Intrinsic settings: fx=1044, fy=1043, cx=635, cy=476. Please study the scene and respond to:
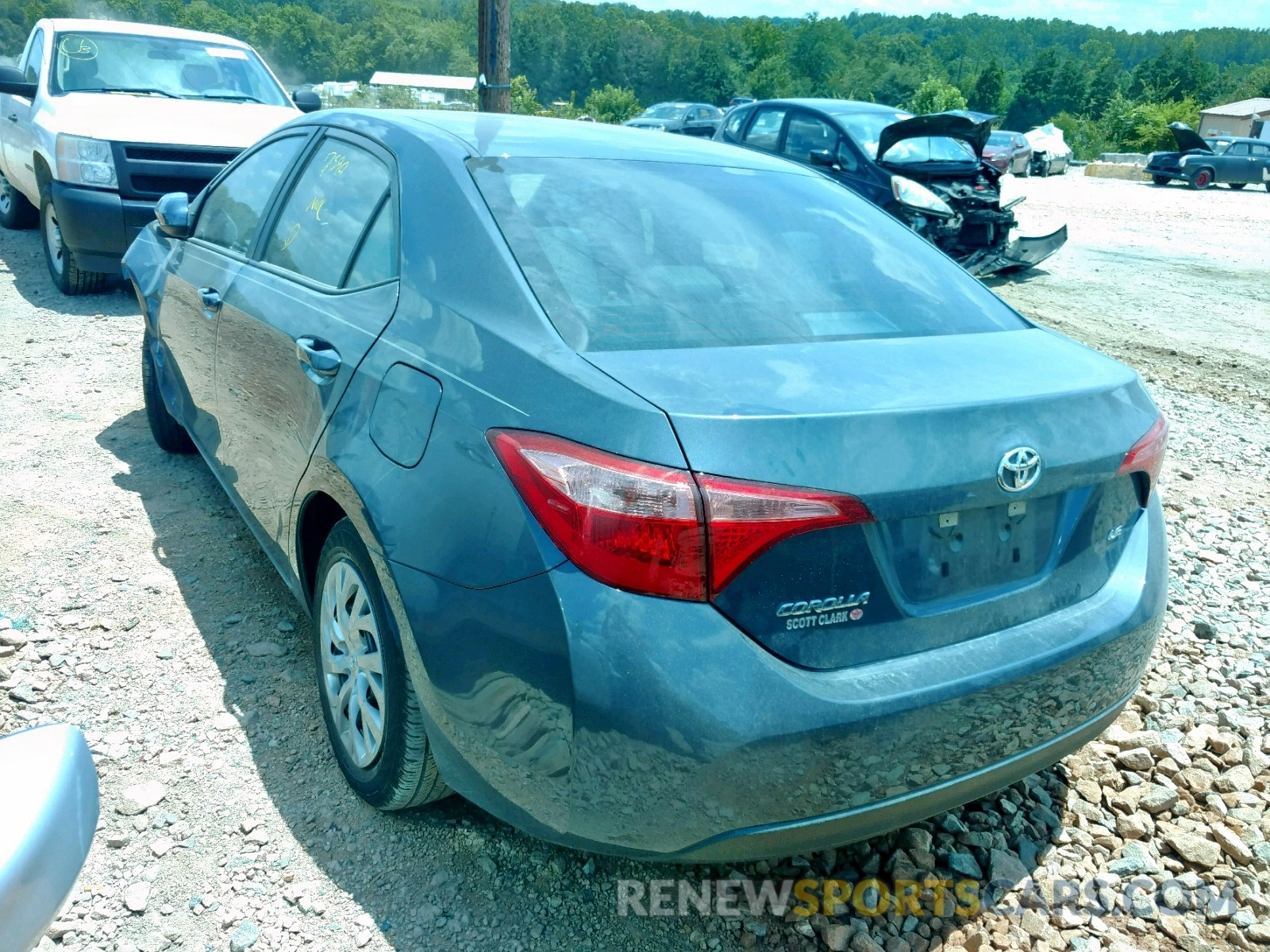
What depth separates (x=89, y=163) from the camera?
7430mm

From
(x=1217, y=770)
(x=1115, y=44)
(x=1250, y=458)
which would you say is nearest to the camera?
(x=1217, y=770)

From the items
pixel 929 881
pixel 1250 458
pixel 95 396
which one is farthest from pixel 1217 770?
pixel 95 396

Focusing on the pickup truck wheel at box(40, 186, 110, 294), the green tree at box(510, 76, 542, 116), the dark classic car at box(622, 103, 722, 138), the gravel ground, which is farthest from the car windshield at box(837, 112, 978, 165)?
the green tree at box(510, 76, 542, 116)

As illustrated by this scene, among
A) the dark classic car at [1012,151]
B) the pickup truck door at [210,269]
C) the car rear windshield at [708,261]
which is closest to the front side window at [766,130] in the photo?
the pickup truck door at [210,269]

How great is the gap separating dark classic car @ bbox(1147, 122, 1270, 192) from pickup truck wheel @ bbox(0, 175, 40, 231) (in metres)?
28.6

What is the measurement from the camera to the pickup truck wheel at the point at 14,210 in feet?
33.8

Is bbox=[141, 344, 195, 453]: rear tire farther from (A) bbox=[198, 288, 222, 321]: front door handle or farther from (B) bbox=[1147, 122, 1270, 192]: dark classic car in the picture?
(B) bbox=[1147, 122, 1270, 192]: dark classic car

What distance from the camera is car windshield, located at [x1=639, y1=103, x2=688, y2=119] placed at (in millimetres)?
32188

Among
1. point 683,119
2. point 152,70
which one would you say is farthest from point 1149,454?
point 683,119

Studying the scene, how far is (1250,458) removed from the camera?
Answer: 5.65 metres

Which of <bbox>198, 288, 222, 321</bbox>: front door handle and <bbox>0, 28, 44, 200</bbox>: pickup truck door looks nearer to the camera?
<bbox>198, 288, 222, 321</bbox>: front door handle

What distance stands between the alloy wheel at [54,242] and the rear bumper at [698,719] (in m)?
7.29

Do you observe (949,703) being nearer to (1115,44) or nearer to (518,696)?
(518,696)

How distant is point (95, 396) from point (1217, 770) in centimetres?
555
